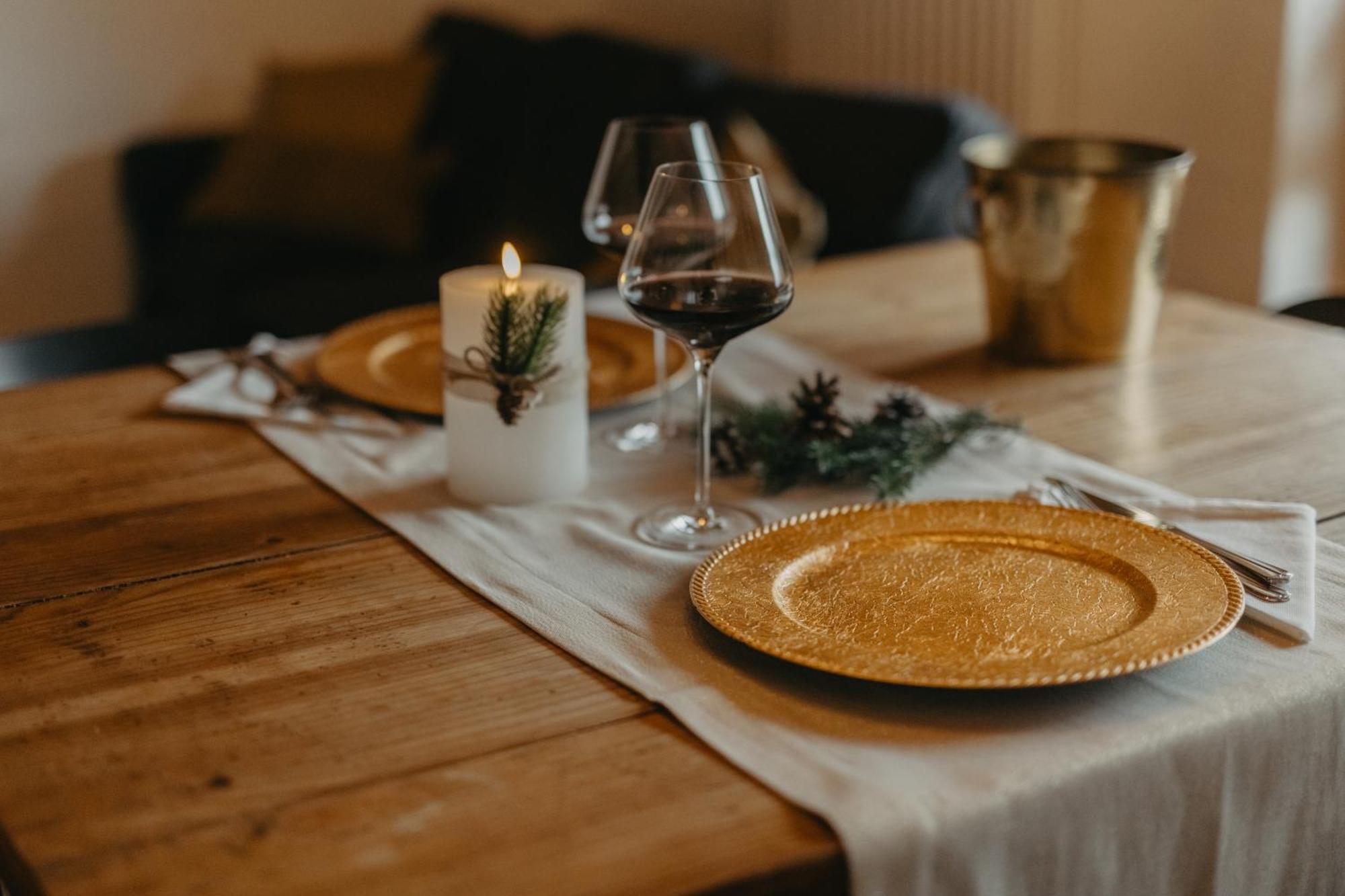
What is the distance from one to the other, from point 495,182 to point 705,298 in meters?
2.58

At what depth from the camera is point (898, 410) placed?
3.56 ft

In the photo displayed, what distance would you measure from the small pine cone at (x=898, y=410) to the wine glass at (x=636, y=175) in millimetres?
174

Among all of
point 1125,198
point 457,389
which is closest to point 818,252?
point 1125,198

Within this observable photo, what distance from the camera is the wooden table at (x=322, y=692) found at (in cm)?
58

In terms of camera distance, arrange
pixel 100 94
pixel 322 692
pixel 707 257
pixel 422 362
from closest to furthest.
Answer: pixel 322 692 < pixel 707 257 < pixel 422 362 < pixel 100 94

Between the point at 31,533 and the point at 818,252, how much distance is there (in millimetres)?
1742

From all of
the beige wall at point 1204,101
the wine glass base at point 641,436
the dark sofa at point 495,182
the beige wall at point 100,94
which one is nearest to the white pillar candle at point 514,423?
the wine glass base at point 641,436

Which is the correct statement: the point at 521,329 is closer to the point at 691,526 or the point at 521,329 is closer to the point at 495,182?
the point at 691,526

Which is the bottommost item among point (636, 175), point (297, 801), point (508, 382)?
point (297, 801)

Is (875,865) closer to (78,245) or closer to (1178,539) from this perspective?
(1178,539)

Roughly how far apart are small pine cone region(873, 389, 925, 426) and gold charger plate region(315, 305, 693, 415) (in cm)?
20

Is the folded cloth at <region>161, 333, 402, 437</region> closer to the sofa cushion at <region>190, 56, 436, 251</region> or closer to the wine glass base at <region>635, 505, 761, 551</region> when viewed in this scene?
the wine glass base at <region>635, 505, 761, 551</region>

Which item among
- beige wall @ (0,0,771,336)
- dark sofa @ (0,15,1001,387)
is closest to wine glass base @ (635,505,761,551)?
dark sofa @ (0,15,1001,387)

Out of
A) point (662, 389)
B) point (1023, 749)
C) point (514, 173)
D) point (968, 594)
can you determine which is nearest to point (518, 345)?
point (662, 389)
